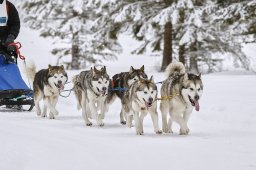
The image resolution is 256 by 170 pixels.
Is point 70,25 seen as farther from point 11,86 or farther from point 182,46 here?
point 11,86

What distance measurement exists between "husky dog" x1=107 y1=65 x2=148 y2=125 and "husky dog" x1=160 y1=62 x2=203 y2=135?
801 mm

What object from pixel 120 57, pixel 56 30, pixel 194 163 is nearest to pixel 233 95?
pixel 194 163

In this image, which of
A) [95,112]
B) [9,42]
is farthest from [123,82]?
[9,42]

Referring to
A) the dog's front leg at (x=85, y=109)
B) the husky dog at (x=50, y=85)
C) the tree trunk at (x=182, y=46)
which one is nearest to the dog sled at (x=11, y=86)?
the husky dog at (x=50, y=85)

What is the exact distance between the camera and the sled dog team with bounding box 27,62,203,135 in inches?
259

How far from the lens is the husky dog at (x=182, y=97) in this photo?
645 cm

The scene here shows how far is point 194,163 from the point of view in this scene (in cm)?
446

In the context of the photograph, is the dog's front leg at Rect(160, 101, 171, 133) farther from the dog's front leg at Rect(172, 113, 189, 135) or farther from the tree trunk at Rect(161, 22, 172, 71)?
the tree trunk at Rect(161, 22, 172, 71)

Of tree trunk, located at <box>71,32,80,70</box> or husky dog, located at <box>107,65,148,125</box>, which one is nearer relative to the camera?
husky dog, located at <box>107,65,148,125</box>

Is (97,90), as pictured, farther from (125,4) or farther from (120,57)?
(120,57)

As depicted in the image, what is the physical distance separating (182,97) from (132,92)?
Answer: 0.77 m

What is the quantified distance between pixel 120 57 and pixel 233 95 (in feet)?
82.6

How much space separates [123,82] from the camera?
7.98 meters

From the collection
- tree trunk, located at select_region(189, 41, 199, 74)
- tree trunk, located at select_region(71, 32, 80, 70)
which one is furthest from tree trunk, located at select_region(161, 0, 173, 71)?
tree trunk, located at select_region(71, 32, 80, 70)
